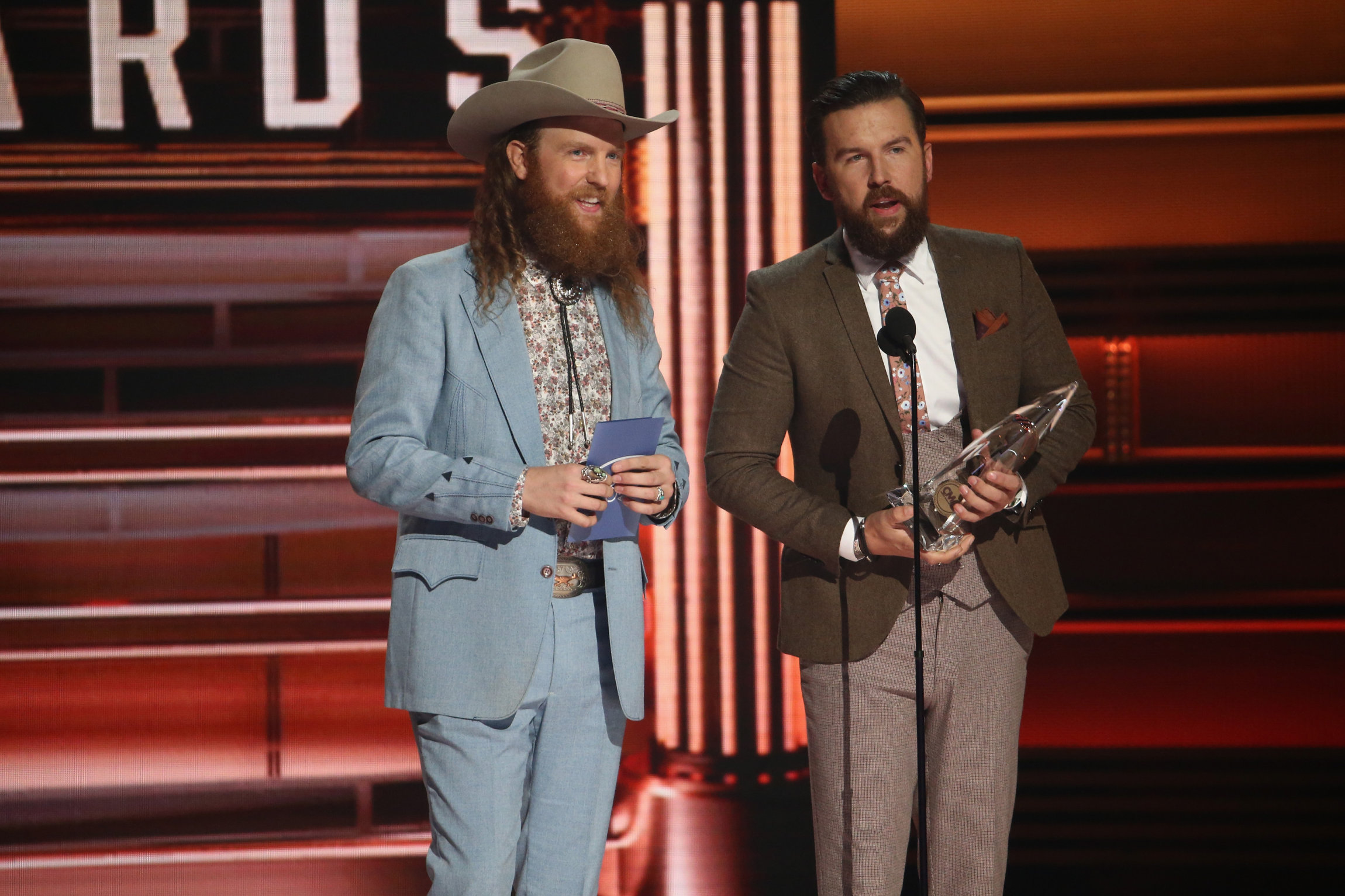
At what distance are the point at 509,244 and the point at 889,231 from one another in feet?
2.34

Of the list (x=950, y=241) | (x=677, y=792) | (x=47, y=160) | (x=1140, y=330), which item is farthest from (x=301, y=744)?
(x=1140, y=330)

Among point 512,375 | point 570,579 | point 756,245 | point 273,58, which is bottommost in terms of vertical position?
point 570,579

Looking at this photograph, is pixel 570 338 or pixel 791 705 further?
pixel 791 705

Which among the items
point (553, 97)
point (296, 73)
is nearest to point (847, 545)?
point (553, 97)

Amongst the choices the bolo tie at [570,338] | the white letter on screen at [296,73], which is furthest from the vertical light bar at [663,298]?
the bolo tie at [570,338]

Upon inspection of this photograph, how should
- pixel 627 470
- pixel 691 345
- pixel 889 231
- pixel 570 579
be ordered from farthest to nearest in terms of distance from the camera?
pixel 691 345 < pixel 889 231 < pixel 570 579 < pixel 627 470

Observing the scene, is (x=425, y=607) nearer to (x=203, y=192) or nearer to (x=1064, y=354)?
(x=1064, y=354)

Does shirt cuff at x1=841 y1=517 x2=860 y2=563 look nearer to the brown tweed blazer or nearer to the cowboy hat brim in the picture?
the brown tweed blazer

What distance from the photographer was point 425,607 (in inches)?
78.8

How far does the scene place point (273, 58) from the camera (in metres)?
3.54

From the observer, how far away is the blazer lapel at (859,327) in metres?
2.14

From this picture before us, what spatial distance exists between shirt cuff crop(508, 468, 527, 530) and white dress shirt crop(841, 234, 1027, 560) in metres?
0.58

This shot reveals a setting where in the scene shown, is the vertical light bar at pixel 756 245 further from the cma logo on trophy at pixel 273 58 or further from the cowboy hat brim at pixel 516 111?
the cowboy hat brim at pixel 516 111

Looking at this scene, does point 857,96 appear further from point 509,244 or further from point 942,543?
point 942,543
